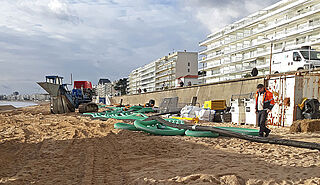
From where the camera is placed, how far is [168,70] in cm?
9762

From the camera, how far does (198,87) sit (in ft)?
87.5

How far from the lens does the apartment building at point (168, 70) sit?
91.0m

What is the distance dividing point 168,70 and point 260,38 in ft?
168

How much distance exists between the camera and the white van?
1761 centimetres

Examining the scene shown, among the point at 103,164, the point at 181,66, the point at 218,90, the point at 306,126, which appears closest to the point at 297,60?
the point at 218,90

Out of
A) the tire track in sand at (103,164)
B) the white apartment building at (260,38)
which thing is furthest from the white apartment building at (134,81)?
the tire track in sand at (103,164)

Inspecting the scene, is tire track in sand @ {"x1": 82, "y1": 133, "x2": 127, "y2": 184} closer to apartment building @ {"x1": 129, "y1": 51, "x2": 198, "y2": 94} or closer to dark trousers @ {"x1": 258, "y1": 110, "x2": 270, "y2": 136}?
dark trousers @ {"x1": 258, "y1": 110, "x2": 270, "y2": 136}

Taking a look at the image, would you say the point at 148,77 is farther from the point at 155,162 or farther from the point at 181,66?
the point at 155,162

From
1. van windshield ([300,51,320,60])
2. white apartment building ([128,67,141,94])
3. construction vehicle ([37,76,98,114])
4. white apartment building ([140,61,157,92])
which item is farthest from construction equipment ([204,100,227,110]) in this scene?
white apartment building ([128,67,141,94])

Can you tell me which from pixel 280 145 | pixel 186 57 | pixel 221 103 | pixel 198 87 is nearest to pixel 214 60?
pixel 186 57

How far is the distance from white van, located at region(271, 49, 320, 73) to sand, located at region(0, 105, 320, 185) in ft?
43.4

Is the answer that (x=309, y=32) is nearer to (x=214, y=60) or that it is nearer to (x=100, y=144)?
(x=214, y=60)

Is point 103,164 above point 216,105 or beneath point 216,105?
beneath

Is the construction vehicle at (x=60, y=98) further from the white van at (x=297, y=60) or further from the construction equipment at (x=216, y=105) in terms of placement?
the white van at (x=297, y=60)
